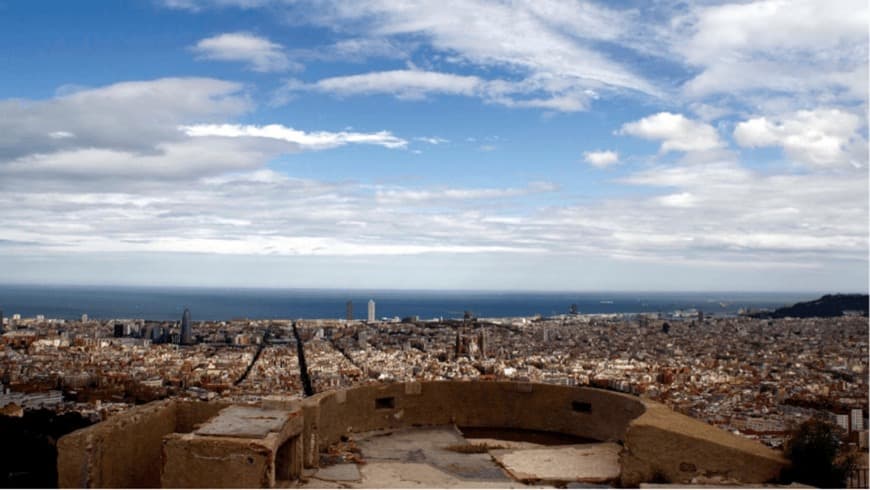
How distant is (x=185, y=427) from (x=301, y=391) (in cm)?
1227

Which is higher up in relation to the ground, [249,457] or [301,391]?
[249,457]

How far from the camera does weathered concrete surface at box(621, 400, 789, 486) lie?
535 centimetres

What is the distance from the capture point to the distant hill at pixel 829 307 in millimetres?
56281

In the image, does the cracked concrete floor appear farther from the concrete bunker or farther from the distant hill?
the distant hill

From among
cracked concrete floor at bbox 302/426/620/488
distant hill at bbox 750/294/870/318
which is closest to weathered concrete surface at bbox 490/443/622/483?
cracked concrete floor at bbox 302/426/620/488

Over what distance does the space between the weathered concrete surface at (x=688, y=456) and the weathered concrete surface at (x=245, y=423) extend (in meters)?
2.84

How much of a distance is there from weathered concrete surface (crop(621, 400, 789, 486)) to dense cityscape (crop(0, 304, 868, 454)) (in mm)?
1920

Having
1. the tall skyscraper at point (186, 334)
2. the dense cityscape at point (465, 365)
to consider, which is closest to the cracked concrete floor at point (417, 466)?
the dense cityscape at point (465, 365)

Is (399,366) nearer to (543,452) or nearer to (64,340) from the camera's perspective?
(543,452)

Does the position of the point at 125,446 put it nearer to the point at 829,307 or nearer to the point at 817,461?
the point at 817,461

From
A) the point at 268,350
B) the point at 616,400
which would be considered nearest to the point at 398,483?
the point at 616,400

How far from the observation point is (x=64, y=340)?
1363 inches

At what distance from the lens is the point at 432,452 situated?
22.6ft

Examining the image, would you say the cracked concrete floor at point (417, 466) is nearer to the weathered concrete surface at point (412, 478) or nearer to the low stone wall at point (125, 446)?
the weathered concrete surface at point (412, 478)
